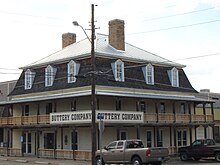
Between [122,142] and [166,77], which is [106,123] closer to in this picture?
[122,142]

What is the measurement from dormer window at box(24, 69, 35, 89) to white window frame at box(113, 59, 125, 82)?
33.3 feet

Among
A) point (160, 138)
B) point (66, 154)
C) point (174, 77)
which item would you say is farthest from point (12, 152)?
point (174, 77)

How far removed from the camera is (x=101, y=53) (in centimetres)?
3941

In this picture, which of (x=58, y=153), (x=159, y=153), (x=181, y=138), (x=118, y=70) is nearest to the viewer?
(x=159, y=153)

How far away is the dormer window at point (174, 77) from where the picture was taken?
45503 mm

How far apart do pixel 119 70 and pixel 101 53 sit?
242 centimetres

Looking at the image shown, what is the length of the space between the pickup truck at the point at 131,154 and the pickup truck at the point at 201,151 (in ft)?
22.7

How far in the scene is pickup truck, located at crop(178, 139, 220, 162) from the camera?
3291cm

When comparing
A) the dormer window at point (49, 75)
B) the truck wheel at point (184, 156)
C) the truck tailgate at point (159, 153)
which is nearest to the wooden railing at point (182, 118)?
the truck wheel at point (184, 156)

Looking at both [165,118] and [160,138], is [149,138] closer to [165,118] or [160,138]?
[160,138]

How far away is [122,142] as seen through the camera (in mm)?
28250

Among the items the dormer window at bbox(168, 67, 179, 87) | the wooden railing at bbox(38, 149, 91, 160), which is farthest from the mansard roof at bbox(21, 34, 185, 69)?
the wooden railing at bbox(38, 149, 91, 160)

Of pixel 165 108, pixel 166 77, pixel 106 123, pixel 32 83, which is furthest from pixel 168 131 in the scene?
pixel 32 83

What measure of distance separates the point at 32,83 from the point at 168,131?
14527 mm
